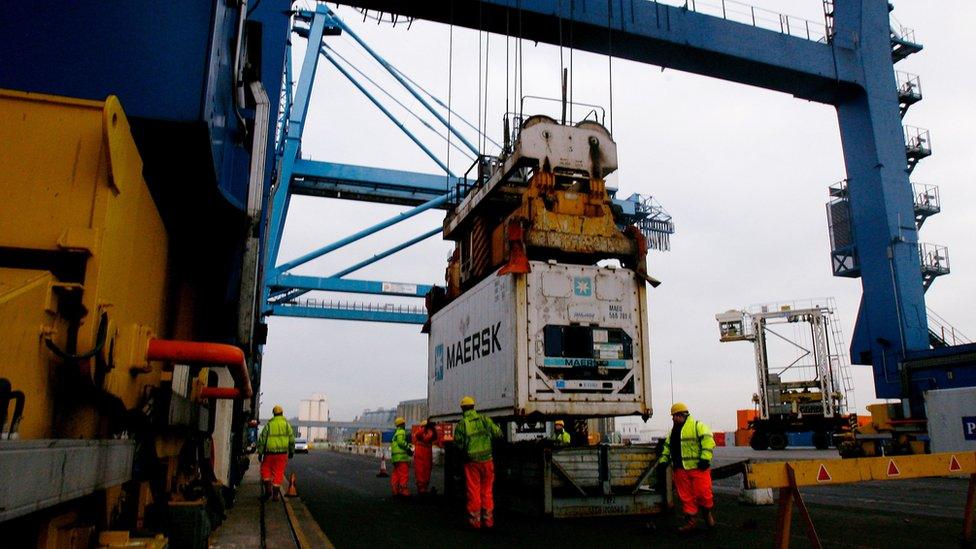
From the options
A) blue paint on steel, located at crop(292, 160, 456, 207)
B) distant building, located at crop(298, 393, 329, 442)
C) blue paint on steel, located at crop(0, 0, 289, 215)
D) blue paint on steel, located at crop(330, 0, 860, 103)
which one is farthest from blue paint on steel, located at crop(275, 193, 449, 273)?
distant building, located at crop(298, 393, 329, 442)

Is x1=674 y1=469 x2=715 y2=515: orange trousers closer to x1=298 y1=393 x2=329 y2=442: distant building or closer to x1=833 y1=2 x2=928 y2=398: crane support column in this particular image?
x1=833 y1=2 x2=928 y2=398: crane support column

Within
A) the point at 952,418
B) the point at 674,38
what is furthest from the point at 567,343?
the point at 952,418

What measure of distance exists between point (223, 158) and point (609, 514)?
6.49 meters

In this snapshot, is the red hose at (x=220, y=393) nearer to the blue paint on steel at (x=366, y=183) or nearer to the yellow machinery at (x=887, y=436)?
the yellow machinery at (x=887, y=436)

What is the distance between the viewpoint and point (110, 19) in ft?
10.8

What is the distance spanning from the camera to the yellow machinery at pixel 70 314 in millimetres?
2166

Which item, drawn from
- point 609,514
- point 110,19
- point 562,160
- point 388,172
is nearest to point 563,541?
point 609,514

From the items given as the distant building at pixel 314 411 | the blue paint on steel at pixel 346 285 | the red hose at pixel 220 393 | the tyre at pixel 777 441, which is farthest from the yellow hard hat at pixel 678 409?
the distant building at pixel 314 411

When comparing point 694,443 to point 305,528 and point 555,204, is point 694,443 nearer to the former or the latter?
point 555,204

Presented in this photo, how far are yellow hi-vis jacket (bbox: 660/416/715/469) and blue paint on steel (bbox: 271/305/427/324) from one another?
28.4 m

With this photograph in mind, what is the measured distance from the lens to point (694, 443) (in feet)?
25.2

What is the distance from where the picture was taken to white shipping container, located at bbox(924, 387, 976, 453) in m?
15.5

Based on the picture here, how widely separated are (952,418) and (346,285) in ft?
83.3

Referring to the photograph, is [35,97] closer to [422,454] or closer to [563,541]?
[563,541]
